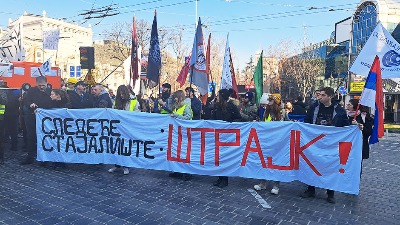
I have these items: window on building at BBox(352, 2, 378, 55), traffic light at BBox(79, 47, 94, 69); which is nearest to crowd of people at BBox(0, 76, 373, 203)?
traffic light at BBox(79, 47, 94, 69)

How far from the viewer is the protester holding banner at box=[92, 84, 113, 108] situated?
798cm

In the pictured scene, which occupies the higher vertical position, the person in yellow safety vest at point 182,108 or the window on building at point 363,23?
the window on building at point 363,23

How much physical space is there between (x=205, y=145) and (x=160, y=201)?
1.61 metres

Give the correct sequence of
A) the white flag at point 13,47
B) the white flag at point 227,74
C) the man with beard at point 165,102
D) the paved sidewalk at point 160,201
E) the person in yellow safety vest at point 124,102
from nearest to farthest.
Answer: the paved sidewalk at point 160,201 → the man with beard at point 165,102 → the person in yellow safety vest at point 124,102 → the white flag at point 227,74 → the white flag at point 13,47

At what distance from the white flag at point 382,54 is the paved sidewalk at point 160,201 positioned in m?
2.26

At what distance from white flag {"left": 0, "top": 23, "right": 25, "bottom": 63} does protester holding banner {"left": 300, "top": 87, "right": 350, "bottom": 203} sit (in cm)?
1473

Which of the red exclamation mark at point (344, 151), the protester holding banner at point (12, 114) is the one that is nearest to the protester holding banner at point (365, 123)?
the red exclamation mark at point (344, 151)

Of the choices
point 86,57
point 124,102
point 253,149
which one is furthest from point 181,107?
point 86,57

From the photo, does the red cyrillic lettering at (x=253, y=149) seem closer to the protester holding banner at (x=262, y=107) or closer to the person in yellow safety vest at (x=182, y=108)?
the person in yellow safety vest at (x=182, y=108)

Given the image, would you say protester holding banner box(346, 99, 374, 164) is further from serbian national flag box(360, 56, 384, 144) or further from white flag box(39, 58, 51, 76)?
white flag box(39, 58, 51, 76)

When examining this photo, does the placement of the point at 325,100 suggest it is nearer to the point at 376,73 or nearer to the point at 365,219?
the point at 376,73

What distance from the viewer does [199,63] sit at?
8.95m

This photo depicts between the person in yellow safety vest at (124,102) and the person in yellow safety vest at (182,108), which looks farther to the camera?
the person in yellow safety vest at (124,102)

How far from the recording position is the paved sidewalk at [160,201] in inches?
197
